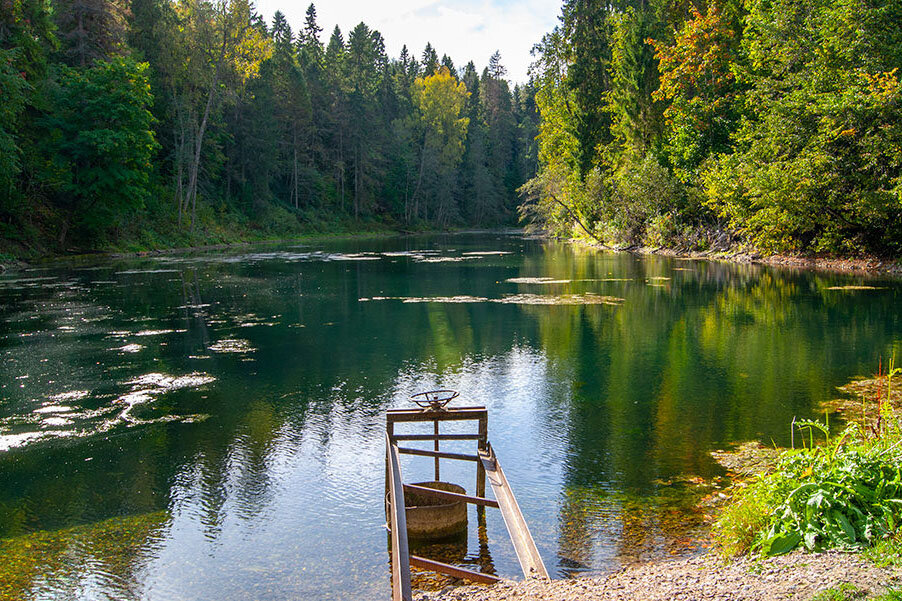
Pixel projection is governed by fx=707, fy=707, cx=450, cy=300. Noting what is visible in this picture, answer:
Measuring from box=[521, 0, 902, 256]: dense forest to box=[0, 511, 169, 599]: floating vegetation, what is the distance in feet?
80.7

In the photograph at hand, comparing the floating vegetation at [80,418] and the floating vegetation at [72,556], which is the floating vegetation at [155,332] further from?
the floating vegetation at [72,556]

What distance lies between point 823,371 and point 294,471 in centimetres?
892

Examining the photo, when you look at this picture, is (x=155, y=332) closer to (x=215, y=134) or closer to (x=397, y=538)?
(x=397, y=538)

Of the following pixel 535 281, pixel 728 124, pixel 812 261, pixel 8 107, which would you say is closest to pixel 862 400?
pixel 535 281

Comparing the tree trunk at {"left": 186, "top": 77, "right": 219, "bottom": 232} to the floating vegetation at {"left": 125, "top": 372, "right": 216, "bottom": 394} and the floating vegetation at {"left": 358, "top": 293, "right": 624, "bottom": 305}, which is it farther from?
the floating vegetation at {"left": 125, "top": 372, "right": 216, "bottom": 394}

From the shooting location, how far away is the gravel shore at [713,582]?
4.02m

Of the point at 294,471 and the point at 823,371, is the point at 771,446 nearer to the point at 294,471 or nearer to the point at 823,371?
the point at 823,371

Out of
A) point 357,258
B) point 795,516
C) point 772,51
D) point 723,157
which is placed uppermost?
point 772,51

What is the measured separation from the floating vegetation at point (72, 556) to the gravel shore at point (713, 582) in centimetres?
277

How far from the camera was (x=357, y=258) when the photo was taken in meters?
40.5

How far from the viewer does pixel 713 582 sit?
14.8 feet

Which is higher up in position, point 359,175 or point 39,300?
point 359,175

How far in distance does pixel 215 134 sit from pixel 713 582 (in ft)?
176

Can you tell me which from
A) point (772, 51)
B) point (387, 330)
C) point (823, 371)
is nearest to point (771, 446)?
point (823, 371)
